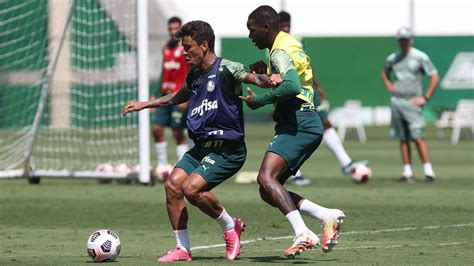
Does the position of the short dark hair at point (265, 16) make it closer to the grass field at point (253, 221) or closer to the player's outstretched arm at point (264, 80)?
the player's outstretched arm at point (264, 80)

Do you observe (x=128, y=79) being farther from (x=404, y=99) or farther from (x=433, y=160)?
(x=433, y=160)

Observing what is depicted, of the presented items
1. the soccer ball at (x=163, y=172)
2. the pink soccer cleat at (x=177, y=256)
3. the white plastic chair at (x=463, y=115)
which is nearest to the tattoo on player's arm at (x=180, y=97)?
the pink soccer cleat at (x=177, y=256)

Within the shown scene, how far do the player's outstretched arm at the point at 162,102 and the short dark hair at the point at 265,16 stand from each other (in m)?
0.88

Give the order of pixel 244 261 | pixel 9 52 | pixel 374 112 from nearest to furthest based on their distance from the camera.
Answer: pixel 244 261, pixel 9 52, pixel 374 112

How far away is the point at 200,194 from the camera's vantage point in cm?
995

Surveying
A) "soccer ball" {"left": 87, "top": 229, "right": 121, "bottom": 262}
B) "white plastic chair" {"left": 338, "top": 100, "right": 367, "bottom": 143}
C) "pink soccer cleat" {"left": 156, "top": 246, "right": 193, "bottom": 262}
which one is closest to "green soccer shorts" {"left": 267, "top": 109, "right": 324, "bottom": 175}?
"pink soccer cleat" {"left": 156, "top": 246, "right": 193, "bottom": 262}

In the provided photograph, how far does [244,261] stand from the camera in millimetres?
9867

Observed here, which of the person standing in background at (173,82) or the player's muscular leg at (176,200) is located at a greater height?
the player's muscular leg at (176,200)

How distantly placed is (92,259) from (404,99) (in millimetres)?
10821

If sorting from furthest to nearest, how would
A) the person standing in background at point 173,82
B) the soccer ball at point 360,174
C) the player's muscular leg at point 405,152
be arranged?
the player's muscular leg at point 405,152
the soccer ball at point 360,174
the person standing in background at point 173,82

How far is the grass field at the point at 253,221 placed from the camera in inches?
410

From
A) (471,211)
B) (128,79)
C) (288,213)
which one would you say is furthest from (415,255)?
(128,79)

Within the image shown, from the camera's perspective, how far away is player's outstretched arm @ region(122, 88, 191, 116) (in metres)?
10.4

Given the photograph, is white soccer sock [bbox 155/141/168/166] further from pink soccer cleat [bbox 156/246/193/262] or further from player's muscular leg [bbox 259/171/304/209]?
pink soccer cleat [bbox 156/246/193/262]
